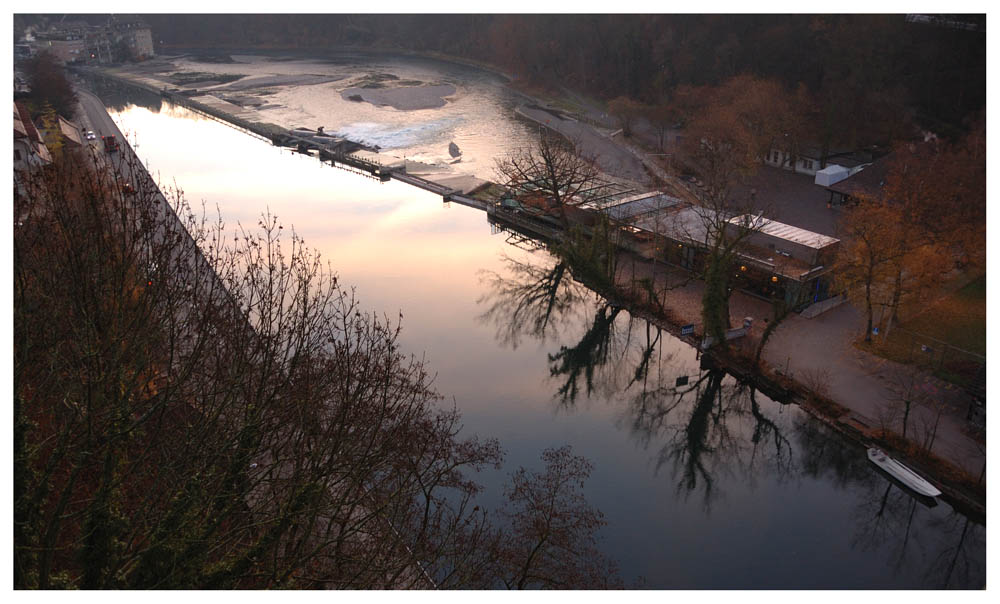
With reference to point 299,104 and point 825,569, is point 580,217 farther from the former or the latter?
point 299,104

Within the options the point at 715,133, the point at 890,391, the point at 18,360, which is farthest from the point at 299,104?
the point at 18,360

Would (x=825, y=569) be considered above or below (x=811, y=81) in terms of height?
below

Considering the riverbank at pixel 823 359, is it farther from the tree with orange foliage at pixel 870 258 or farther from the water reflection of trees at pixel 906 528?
the tree with orange foliage at pixel 870 258

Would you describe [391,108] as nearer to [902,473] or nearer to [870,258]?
[870,258]

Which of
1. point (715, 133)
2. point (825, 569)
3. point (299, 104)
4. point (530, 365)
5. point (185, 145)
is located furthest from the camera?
point (299, 104)

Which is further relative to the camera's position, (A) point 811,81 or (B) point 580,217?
(A) point 811,81

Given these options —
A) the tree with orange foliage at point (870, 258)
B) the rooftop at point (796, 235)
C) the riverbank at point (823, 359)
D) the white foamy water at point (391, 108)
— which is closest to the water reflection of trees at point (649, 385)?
the riverbank at point (823, 359)

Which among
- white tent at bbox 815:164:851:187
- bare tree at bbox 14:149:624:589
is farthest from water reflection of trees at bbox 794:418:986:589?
white tent at bbox 815:164:851:187
